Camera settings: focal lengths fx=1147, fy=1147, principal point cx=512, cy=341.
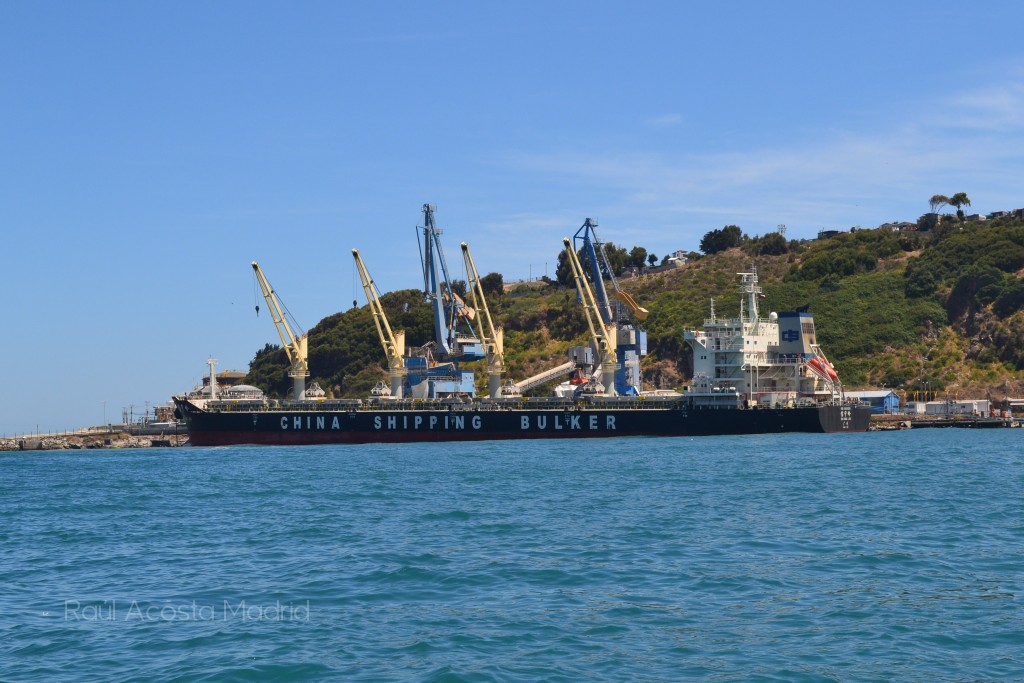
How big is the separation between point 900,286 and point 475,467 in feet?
308

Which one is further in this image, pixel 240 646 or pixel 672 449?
pixel 672 449

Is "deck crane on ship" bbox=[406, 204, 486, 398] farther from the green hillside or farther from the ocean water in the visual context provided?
the ocean water

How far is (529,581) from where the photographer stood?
24.0 meters

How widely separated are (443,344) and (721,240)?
3614 inches

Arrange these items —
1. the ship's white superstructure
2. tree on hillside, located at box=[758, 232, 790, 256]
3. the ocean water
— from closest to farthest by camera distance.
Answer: the ocean water, the ship's white superstructure, tree on hillside, located at box=[758, 232, 790, 256]

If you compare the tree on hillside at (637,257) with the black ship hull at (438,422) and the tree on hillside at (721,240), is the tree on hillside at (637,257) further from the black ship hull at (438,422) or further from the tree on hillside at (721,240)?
the black ship hull at (438,422)

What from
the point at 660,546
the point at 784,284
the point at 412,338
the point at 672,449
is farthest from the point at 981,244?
the point at 660,546

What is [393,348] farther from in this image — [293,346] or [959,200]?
[959,200]

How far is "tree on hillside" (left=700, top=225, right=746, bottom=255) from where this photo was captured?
190 meters

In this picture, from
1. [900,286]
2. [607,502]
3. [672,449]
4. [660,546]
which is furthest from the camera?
[900,286]

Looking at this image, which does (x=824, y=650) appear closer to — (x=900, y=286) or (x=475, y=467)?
(x=475, y=467)

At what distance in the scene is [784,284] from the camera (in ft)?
488

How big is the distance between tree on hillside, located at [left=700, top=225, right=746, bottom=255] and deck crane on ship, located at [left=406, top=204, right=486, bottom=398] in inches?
3347

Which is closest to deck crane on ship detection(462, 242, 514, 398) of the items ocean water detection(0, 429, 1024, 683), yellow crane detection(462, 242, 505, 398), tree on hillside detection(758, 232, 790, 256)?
yellow crane detection(462, 242, 505, 398)
